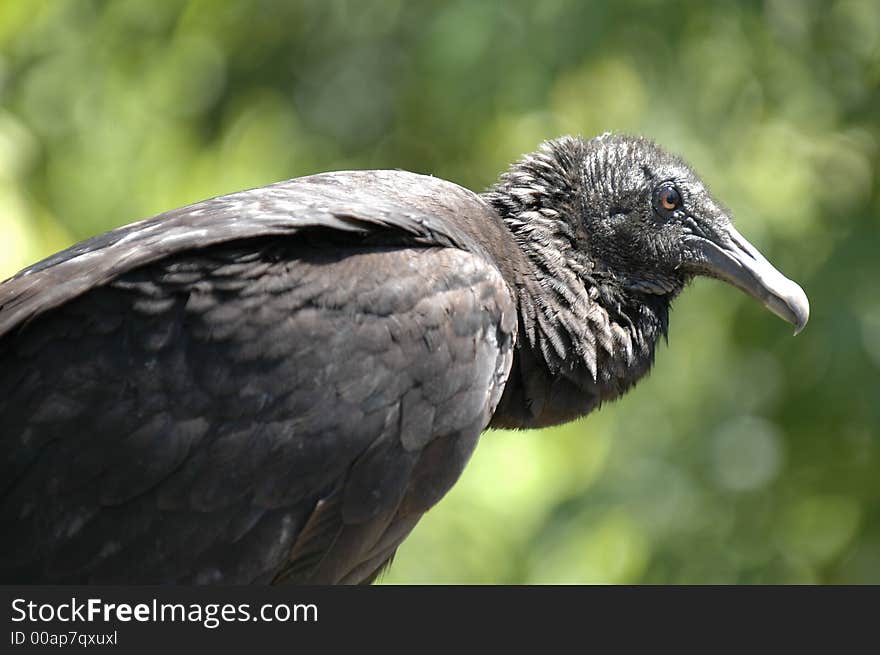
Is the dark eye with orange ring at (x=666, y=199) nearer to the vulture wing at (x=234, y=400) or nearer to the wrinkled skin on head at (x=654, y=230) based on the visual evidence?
the wrinkled skin on head at (x=654, y=230)

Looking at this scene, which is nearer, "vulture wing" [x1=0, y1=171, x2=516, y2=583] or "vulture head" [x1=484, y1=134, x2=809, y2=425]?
"vulture wing" [x1=0, y1=171, x2=516, y2=583]

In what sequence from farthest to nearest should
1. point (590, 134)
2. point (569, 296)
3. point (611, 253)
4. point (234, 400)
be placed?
point (590, 134), point (611, 253), point (569, 296), point (234, 400)

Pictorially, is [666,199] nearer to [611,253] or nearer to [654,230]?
[654,230]

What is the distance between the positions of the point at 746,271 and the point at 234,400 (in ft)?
5.42

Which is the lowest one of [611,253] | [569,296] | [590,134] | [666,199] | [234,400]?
[234,400]

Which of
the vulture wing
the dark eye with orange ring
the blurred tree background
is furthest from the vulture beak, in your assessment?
the blurred tree background

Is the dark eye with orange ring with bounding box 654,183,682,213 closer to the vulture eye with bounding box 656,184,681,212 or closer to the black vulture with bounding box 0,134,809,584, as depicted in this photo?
the vulture eye with bounding box 656,184,681,212

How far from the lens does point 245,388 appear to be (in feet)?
9.45

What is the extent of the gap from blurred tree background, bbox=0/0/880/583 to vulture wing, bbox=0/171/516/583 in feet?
8.91

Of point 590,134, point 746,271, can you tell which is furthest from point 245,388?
point 590,134

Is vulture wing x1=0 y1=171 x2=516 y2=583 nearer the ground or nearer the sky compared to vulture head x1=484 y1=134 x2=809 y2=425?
nearer the ground

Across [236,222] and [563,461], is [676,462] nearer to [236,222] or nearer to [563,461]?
[563,461]

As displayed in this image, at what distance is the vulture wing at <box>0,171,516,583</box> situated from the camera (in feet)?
9.22

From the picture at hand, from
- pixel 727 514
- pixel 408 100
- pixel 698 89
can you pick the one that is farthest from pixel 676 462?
pixel 408 100
